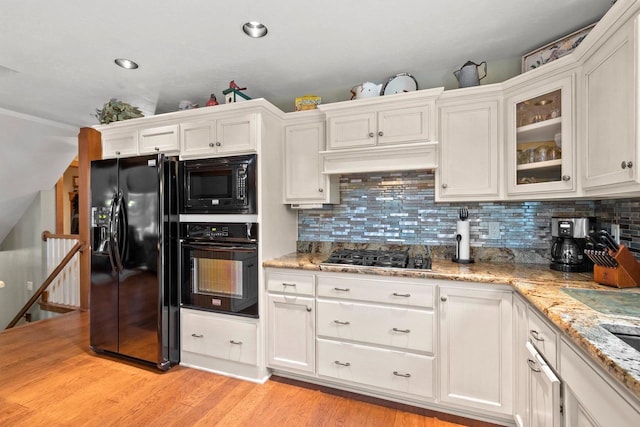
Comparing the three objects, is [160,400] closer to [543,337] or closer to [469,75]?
[543,337]

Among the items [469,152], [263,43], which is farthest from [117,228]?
[469,152]

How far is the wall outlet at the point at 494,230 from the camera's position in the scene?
7.75 ft

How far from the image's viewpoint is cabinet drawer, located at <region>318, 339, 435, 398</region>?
1.99 meters

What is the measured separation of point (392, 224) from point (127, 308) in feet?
7.46

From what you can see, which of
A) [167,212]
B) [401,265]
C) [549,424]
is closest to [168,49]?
[167,212]

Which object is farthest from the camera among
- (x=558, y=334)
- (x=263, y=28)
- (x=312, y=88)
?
→ (x=312, y=88)

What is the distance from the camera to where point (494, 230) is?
7.79ft

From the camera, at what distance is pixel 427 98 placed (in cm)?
220

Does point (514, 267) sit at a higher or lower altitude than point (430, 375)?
higher

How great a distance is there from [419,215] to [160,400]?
2308 millimetres

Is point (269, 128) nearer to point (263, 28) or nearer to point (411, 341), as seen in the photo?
point (263, 28)

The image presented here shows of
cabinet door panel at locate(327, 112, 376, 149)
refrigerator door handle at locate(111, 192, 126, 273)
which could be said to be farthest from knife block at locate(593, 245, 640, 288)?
refrigerator door handle at locate(111, 192, 126, 273)

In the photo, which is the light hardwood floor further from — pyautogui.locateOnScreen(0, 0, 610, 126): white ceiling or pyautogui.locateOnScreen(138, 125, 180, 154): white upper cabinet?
pyautogui.locateOnScreen(0, 0, 610, 126): white ceiling

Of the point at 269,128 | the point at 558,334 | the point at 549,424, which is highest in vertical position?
the point at 269,128
